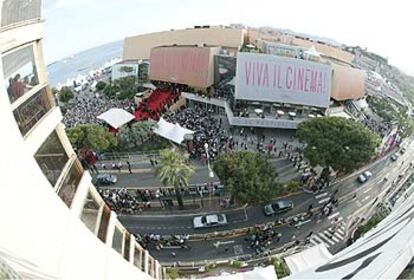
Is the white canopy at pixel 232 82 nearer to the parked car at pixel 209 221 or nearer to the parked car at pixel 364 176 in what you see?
the parked car at pixel 364 176

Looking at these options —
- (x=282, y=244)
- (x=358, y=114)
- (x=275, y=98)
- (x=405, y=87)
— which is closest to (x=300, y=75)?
(x=275, y=98)

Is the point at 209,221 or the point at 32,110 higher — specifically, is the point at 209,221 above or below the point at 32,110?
below

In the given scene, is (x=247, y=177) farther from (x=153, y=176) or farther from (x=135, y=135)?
(x=135, y=135)

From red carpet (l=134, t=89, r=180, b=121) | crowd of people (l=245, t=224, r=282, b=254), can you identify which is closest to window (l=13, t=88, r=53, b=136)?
Result: crowd of people (l=245, t=224, r=282, b=254)

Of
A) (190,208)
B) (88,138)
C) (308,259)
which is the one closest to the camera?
(308,259)

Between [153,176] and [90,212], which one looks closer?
[90,212]

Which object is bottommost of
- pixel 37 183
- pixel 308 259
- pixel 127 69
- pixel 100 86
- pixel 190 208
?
pixel 100 86

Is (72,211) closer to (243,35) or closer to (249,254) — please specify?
(249,254)

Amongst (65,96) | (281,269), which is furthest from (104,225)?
(65,96)
